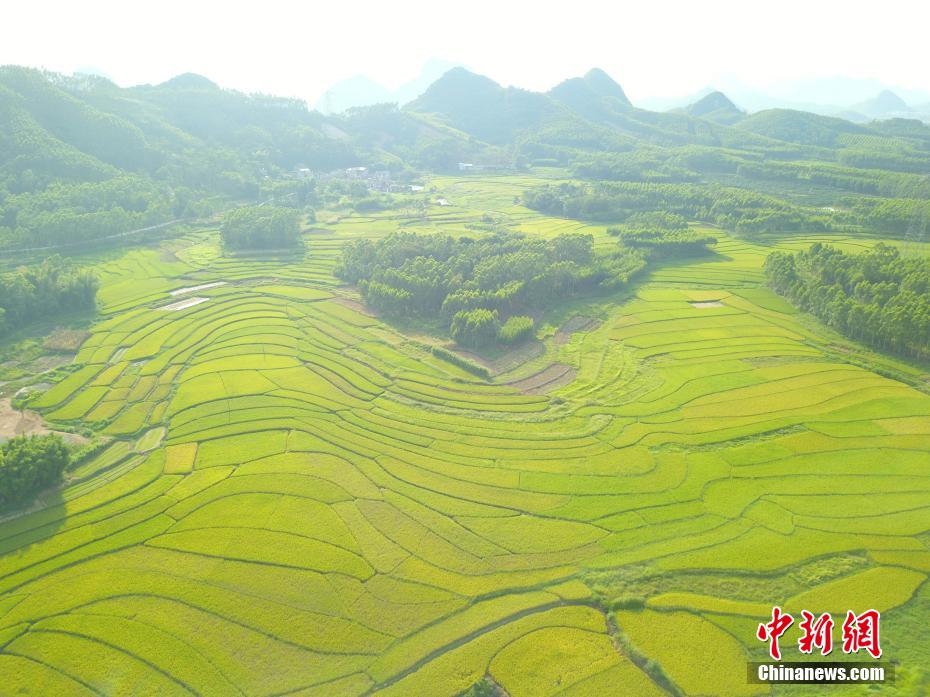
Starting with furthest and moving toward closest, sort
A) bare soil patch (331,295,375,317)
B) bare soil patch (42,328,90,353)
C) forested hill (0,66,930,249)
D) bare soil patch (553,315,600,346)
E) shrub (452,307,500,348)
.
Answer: forested hill (0,66,930,249), bare soil patch (331,295,375,317), bare soil patch (553,315,600,346), shrub (452,307,500,348), bare soil patch (42,328,90,353)

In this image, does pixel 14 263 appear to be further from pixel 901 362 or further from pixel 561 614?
pixel 901 362

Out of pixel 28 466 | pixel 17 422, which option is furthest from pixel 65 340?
pixel 28 466

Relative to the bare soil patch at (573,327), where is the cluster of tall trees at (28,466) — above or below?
below

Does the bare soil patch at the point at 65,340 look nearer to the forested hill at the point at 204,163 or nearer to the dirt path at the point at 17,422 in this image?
the dirt path at the point at 17,422

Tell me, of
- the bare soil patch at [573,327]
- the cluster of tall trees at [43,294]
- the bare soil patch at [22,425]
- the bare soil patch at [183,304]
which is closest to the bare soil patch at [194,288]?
the bare soil patch at [183,304]

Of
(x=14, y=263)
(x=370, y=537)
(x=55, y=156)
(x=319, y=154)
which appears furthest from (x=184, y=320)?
(x=319, y=154)

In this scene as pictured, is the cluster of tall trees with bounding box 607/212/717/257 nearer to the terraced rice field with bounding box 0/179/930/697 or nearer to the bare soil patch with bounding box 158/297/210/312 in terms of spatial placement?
the terraced rice field with bounding box 0/179/930/697

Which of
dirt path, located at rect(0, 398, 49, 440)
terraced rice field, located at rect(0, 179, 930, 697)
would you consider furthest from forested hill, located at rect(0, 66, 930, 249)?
terraced rice field, located at rect(0, 179, 930, 697)
